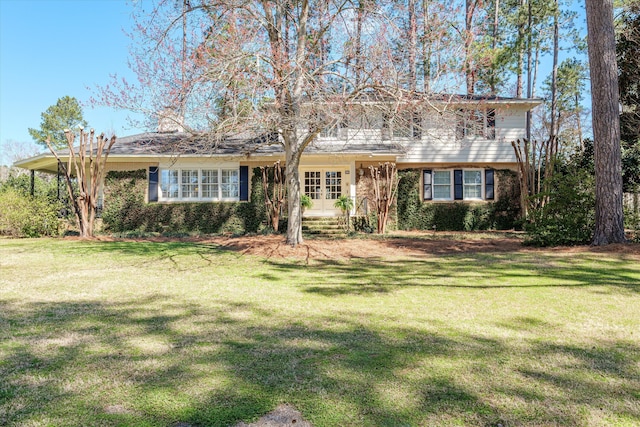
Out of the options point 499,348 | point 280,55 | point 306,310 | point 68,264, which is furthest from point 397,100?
point 68,264

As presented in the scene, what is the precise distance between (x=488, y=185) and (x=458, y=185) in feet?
4.35

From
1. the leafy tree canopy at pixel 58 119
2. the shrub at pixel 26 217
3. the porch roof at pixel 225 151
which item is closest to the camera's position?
the shrub at pixel 26 217

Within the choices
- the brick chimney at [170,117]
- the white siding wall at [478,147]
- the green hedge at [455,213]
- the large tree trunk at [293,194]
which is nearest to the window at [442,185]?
the green hedge at [455,213]

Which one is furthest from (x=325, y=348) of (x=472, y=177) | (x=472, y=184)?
(x=472, y=177)

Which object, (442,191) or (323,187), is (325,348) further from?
(442,191)

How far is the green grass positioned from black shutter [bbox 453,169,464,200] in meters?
10.9

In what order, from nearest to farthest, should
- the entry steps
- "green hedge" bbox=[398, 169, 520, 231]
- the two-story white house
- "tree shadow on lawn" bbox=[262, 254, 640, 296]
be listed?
"tree shadow on lawn" bbox=[262, 254, 640, 296] → the entry steps → the two-story white house → "green hedge" bbox=[398, 169, 520, 231]

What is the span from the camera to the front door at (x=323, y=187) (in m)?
17.1

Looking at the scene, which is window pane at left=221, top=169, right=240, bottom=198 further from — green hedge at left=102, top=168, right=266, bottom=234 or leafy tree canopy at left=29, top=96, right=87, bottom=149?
leafy tree canopy at left=29, top=96, right=87, bottom=149

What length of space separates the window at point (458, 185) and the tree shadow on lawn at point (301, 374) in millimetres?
14071

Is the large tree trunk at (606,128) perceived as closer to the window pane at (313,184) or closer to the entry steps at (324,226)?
the entry steps at (324,226)

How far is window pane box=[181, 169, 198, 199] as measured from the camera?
55.2 ft

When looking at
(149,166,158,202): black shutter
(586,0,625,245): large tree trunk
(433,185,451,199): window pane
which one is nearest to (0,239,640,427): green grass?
(586,0,625,245): large tree trunk

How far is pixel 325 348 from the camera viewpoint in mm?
3588
